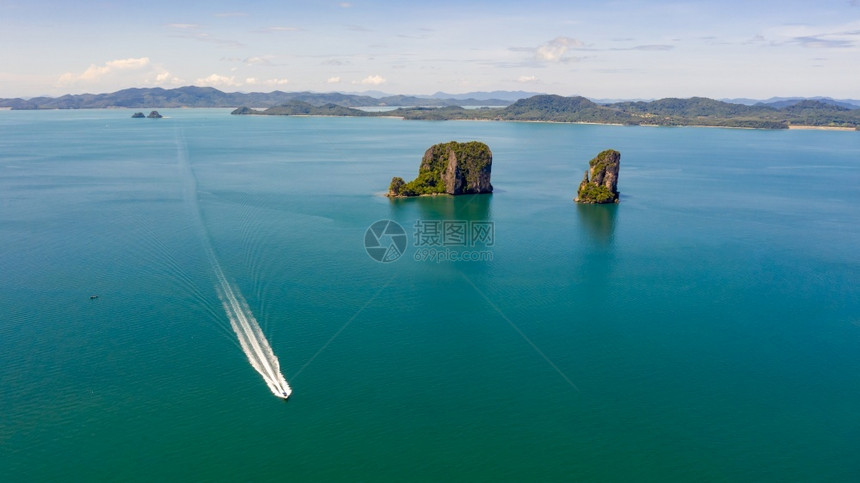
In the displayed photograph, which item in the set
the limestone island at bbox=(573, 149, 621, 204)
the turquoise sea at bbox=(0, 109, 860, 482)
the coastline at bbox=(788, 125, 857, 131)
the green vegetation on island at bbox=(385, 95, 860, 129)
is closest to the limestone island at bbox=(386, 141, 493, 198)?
the turquoise sea at bbox=(0, 109, 860, 482)

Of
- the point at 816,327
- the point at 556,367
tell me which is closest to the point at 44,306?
the point at 556,367

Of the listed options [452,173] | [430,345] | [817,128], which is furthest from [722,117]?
[430,345]

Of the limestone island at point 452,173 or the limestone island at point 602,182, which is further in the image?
the limestone island at point 452,173

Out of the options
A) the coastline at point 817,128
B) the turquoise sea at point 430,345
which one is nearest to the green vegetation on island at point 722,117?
the coastline at point 817,128

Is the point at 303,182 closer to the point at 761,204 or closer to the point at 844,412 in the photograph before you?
the point at 761,204

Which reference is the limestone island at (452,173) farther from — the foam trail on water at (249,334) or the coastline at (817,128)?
the coastline at (817,128)

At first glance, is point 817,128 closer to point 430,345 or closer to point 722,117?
point 722,117

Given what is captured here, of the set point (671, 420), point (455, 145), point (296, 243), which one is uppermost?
point (455, 145)
